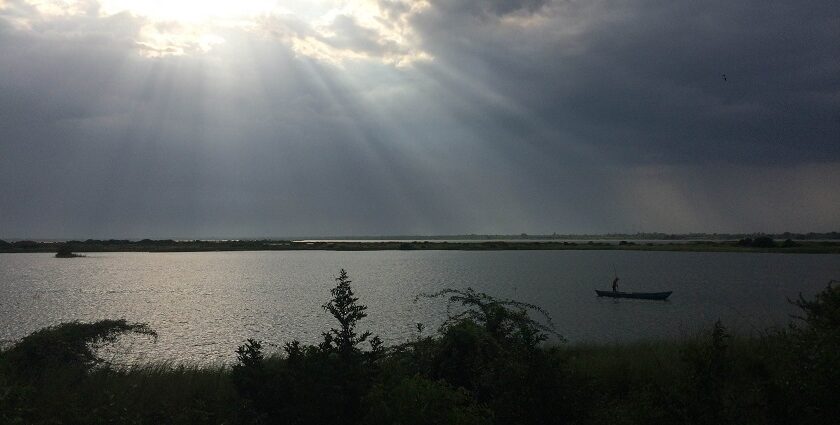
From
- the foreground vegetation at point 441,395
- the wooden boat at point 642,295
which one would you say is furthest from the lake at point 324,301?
the foreground vegetation at point 441,395

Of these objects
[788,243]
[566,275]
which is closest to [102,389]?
[566,275]

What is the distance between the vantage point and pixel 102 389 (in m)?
10.5

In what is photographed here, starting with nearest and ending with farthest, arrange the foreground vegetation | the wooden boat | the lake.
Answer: the foreground vegetation → the lake → the wooden boat

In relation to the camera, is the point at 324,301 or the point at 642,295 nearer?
the point at 324,301

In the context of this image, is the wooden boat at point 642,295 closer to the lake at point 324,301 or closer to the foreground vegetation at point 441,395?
the lake at point 324,301

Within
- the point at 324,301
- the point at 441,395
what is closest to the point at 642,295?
the point at 324,301

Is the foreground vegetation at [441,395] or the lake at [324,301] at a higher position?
the foreground vegetation at [441,395]

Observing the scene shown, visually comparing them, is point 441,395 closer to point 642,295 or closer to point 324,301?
point 324,301

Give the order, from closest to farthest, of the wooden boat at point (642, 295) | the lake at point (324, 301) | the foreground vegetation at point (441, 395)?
the foreground vegetation at point (441, 395) → the lake at point (324, 301) → the wooden boat at point (642, 295)

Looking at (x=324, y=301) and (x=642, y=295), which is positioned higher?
(x=324, y=301)

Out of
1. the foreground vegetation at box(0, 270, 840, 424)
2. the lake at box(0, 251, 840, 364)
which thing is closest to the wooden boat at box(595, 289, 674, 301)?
the lake at box(0, 251, 840, 364)

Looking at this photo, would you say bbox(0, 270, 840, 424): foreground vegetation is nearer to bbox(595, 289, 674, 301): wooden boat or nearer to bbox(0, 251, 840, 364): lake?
bbox(0, 251, 840, 364): lake

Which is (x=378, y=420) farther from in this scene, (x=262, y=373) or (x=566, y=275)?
(x=566, y=275)

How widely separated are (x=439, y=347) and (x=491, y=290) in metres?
35.4
